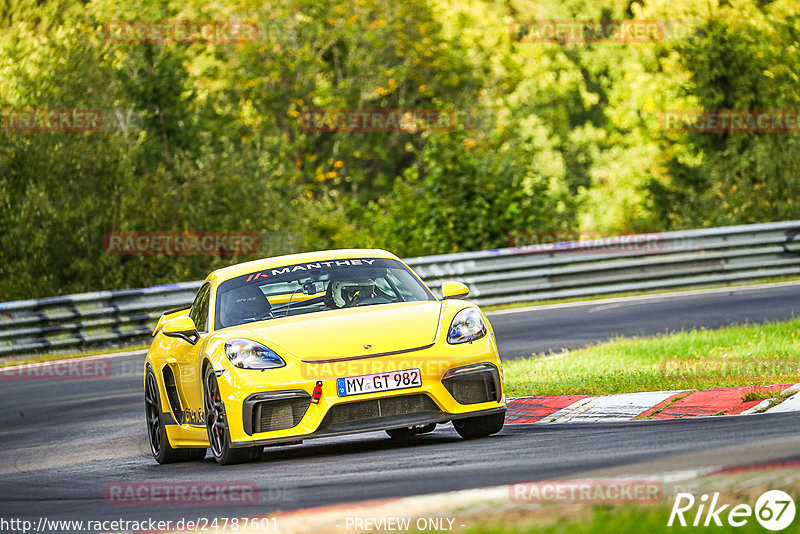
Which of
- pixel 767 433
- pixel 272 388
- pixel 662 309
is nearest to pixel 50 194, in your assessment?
pixel 662 309

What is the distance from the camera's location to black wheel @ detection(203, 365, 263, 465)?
27.6 feet

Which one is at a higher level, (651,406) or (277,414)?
(277,414)

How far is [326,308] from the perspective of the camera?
30.8 ft

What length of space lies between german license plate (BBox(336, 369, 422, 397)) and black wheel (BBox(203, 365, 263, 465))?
0.82 metres

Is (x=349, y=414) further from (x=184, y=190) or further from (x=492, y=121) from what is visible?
(x=492, y=121)

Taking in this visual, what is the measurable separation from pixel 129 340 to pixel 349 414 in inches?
504

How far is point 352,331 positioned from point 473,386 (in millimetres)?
873

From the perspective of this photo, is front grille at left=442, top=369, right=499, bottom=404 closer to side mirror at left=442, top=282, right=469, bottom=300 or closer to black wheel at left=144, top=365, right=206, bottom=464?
side mirror at left=442, top=282, right=469, bottom=300

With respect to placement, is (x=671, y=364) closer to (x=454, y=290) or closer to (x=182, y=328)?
(x=454, y=290)

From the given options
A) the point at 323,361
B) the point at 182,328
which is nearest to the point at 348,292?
the point at 182,328

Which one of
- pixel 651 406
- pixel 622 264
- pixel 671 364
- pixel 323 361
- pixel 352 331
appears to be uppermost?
pixel 352 331

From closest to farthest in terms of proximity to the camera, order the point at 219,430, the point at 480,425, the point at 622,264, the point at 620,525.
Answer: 1. the point at 620,525
2. the point at 219,430
3. the point at 480,425
4. the point at 622,264

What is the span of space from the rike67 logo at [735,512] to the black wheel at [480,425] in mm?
3709

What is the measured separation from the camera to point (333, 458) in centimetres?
845
